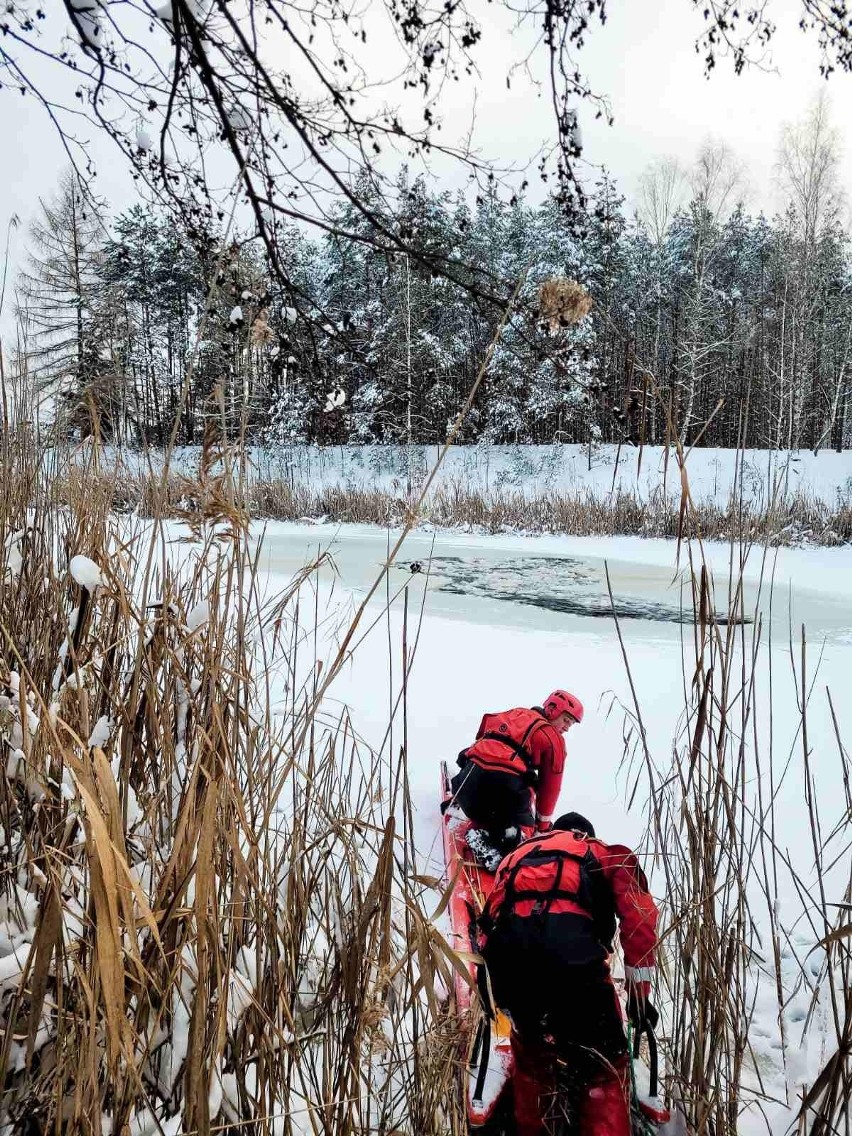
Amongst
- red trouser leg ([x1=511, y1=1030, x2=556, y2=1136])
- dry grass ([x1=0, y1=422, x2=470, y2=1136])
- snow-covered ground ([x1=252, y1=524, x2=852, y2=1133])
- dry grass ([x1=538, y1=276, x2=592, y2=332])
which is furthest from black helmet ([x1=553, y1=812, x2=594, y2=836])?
dry grass ([x1=538, y1=276, x2=592, y2=332])

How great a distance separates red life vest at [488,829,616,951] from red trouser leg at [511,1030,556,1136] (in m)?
0.30

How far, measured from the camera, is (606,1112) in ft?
5.23

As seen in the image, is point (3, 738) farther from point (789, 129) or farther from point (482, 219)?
point (482, 219)

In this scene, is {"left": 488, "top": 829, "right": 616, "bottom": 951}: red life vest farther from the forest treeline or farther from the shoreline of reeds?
the shoreline of reeds

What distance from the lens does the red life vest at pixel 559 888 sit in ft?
5.63

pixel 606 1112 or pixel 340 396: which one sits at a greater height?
pixel 340 396

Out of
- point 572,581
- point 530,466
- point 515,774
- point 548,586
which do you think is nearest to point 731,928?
point 515,774

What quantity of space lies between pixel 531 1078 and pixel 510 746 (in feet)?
4.16

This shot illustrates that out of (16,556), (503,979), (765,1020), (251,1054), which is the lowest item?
(765,1020)

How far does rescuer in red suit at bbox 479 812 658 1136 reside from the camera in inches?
63.8

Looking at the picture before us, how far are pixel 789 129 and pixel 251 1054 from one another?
73.2 feet

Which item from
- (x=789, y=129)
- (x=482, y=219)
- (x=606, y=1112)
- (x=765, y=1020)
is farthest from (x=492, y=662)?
(x=482, y=219)

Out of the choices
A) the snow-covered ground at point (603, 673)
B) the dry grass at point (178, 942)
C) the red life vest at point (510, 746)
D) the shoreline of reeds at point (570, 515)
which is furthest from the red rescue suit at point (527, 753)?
the shoreline of reeds at point (570, 515)

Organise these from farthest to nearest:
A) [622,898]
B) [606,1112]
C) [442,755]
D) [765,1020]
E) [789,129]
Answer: [789,129] → [442,755] → [765,1020] → [622,898] → [606,1112]
